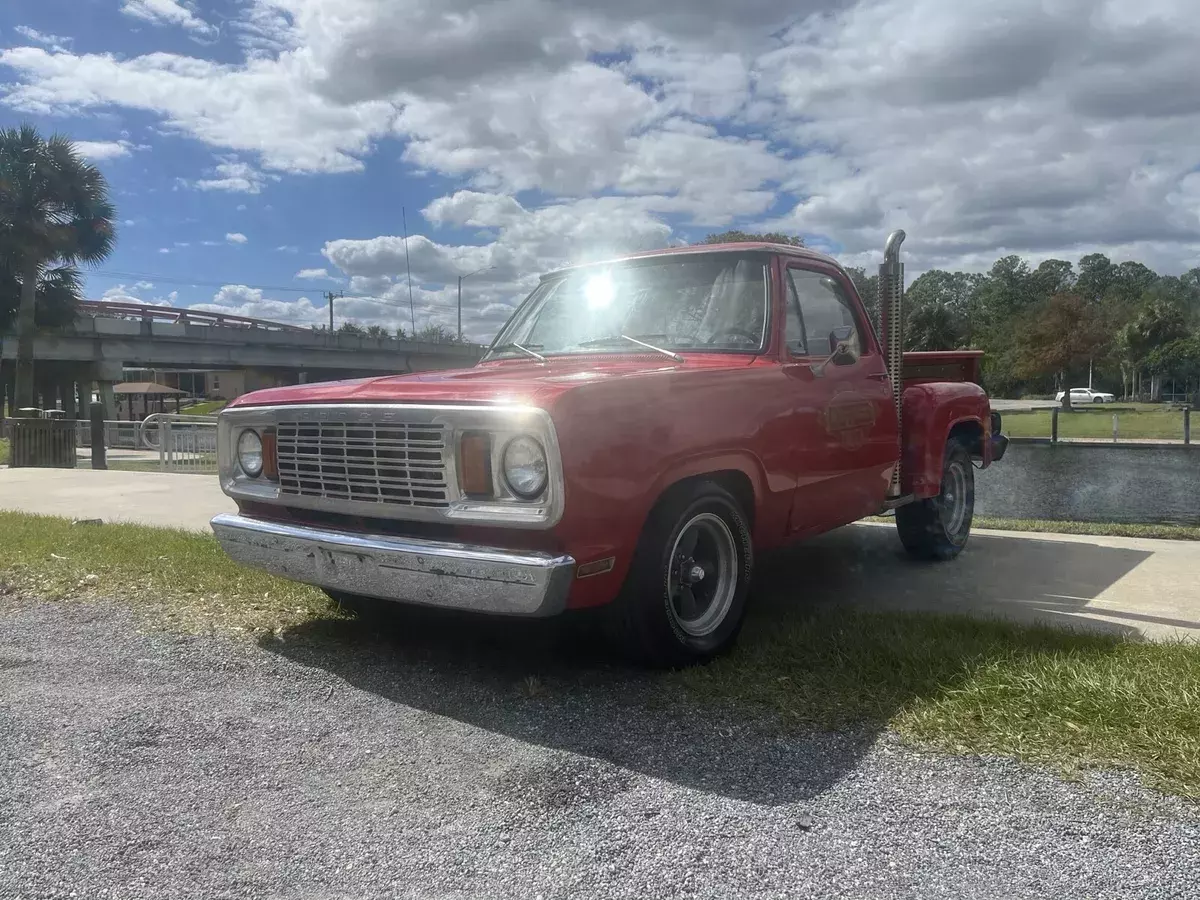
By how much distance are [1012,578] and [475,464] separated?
3.69 meters

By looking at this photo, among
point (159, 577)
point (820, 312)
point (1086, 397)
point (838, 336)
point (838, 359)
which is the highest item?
point (820, 312)

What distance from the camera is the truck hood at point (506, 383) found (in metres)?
3.43

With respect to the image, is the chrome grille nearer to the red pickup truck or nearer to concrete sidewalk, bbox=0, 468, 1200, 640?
the red pickup truck

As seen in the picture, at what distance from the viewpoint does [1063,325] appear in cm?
4903

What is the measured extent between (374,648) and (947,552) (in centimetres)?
381

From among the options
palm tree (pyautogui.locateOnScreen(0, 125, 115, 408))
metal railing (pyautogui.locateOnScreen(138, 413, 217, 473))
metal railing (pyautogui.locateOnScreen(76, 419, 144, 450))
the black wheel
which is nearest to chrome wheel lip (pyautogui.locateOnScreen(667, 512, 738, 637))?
the black wheel

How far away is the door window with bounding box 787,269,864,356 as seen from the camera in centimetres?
477

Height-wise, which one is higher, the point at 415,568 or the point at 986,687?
the point at 415,568

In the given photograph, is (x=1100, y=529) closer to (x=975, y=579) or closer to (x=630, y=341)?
(x=975, y=579)

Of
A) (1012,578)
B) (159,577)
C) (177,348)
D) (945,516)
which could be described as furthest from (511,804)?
(177,348)

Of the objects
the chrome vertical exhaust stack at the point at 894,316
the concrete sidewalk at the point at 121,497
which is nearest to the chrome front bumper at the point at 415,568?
the chrome vertical exhaust stack at the point at 894,316

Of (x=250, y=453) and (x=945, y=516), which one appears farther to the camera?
(x=945, y=516)

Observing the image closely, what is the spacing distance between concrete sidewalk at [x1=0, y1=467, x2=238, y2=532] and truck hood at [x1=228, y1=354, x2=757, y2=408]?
3994 millimetres

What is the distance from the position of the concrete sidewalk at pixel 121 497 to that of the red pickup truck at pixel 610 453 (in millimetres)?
4059
